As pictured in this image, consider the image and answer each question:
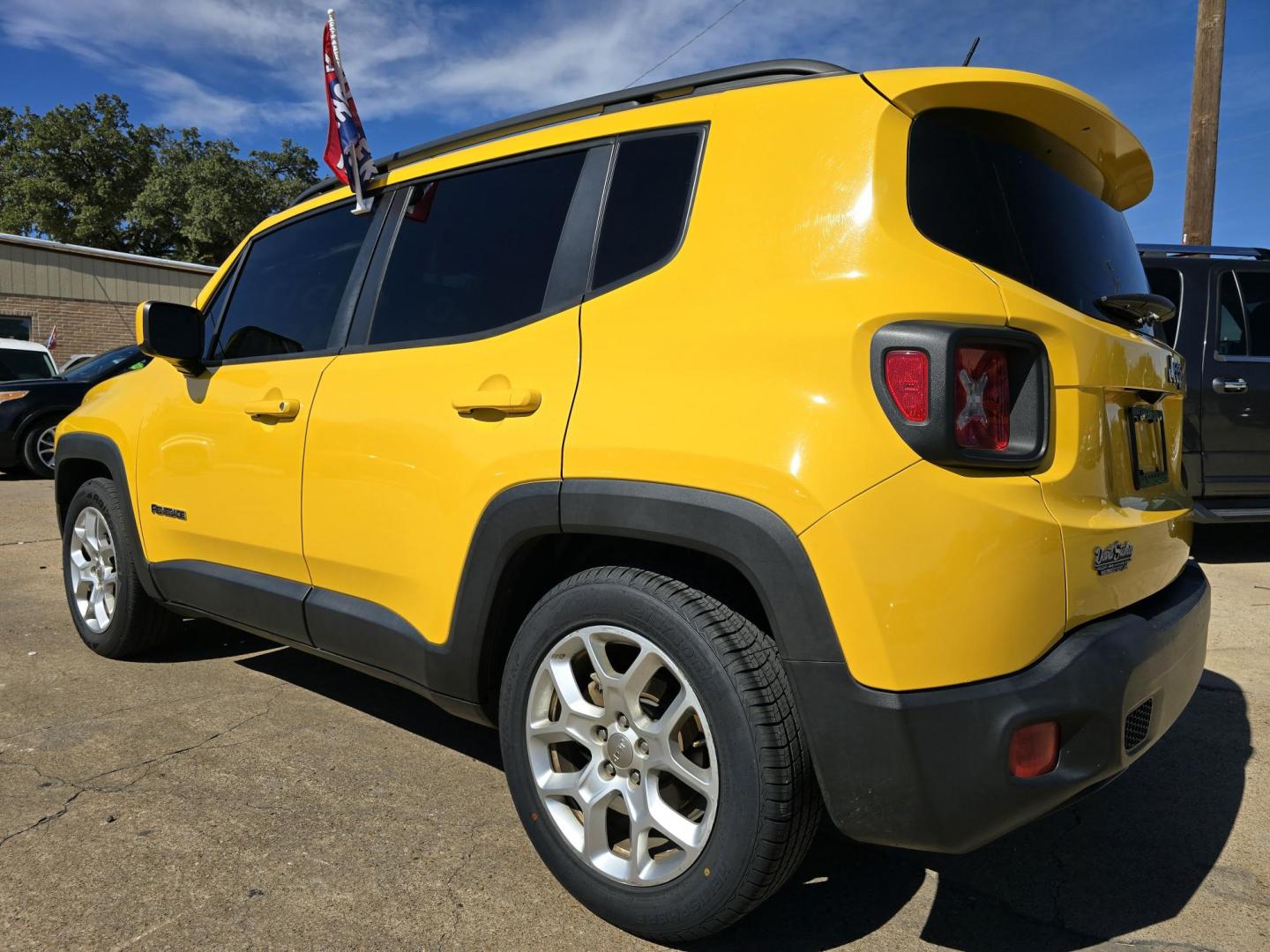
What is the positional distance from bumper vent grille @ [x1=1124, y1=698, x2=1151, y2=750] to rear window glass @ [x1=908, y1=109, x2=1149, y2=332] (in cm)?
84

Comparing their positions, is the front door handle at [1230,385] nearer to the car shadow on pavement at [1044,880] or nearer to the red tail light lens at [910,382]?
the car shadow on pavement at [1044,880]

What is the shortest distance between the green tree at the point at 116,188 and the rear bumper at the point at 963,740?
131 feet

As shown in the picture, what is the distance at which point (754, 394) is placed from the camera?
72.3 inches

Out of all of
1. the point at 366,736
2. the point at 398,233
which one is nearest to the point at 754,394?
the point at 398,233

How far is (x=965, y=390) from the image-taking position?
5.74 feet

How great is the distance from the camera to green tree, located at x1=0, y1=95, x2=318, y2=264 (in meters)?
37.6

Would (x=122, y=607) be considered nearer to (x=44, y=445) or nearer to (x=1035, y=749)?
(x=1035, y=749)

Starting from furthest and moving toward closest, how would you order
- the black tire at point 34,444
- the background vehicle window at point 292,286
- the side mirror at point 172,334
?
the black tire at point 34,444 < the side mirror at point 172,334 < the background vehicle window at point 292,286

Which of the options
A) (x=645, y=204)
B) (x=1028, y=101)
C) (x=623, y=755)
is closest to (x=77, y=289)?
(x=645, y=204)

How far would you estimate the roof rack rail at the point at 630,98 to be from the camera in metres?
2.13

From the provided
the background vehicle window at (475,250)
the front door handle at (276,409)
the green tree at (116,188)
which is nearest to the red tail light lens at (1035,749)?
the background vehicle window at (475,250)

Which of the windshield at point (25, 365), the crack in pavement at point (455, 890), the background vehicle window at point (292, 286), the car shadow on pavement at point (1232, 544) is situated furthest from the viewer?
the windshield at point (25, 365)

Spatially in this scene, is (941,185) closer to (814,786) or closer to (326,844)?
(814,786)

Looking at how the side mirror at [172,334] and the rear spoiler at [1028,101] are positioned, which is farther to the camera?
the side mirror at [172,334]
